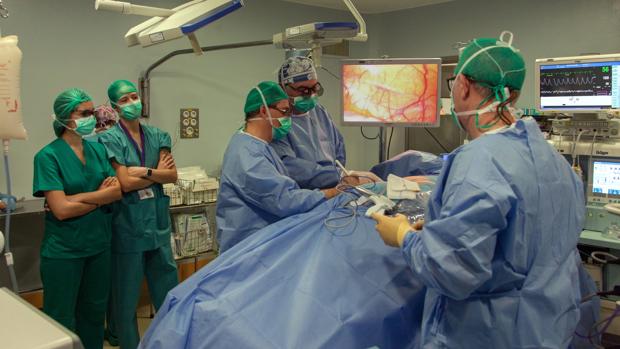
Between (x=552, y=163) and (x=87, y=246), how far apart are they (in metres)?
2.01

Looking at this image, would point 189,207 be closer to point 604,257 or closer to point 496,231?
point 604,257

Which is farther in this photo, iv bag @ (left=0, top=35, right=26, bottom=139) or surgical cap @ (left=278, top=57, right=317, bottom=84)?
surgical cap @ (left=278, top=57, right=317, bottom=84)

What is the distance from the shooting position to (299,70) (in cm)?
239

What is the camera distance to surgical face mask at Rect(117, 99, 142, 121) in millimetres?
2658

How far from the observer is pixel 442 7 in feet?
16.1

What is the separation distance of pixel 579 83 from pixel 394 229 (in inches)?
67.5

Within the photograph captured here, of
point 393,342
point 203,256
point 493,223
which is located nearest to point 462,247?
point 493,223

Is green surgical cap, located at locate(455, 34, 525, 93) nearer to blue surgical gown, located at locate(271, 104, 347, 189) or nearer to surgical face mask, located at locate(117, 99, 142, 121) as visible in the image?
blue surgical gown, located at locate(271, 104, 347, 189)

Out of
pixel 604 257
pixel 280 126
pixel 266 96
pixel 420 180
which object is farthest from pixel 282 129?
pixel 604 257

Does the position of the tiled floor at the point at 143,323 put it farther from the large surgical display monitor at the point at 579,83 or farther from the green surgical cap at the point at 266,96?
the large surgical display monitor at the point at 579,83

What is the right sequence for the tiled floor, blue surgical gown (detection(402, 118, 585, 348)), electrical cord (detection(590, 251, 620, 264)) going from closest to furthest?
blue surgical gown (detection(402, 118, 585, 348)) < electrical cord (detection(590, 251, 620, 264)) < the tiled floor

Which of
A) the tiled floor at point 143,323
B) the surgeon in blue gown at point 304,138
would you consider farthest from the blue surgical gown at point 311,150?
the tiled floor at point 143,323

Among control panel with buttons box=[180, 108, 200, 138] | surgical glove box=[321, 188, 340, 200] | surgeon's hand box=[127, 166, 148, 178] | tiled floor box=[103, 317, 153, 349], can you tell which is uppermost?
control panel with buttons box=[180, 108, 200, 138]

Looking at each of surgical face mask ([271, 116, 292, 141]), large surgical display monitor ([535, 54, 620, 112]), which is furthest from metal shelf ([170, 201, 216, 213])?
large surgical display monitor ([535, 54, 620, 112])
